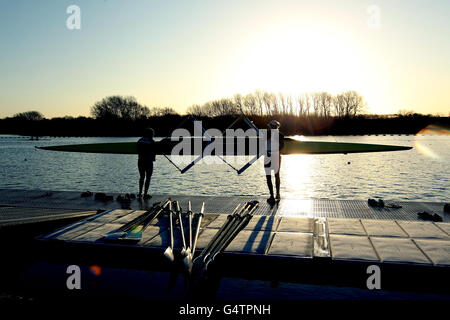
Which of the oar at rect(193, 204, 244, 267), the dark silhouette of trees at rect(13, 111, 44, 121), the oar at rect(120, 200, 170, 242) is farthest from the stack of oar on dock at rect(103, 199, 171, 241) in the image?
the dark silhouette of trees at rect(13, 111, 44, 121)

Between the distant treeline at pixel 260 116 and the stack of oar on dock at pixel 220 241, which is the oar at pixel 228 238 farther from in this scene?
the distant treeline at pixel 260 116

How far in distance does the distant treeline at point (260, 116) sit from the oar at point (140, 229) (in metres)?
79.4

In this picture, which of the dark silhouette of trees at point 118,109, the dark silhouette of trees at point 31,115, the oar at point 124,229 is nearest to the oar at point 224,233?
the oar at point 124,229

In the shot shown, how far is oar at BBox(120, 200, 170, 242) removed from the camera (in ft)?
15.6

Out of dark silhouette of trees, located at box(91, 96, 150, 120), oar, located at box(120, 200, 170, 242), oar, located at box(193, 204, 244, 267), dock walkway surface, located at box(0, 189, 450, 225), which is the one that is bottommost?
dock walkway surface, located at box(0, 189, 450, 225)

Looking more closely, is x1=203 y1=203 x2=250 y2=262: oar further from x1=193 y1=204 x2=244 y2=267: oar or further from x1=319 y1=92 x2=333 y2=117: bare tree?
x1=319 y1=92 x2=333 y2=117: bare tree

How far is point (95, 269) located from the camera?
4.94 meters

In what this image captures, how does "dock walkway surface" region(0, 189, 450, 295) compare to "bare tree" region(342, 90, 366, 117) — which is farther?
"bare tree" region(342, 90, 366, 117)

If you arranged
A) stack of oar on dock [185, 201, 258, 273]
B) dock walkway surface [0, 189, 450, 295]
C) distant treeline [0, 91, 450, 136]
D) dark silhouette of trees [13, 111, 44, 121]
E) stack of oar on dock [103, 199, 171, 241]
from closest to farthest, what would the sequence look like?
dock walkway surface [0, 189, 450, 295] → stack of oar on dock [185, 201, 258, 273] → stack of oar on dock [103, 199, 171, 241] → distant treeline [0, 91, 450, 136] → dark silhouette of trees [13, 111, 44, 121]

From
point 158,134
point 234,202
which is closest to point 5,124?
point 158,134

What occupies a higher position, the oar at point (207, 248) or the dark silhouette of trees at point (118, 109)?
the dark silhouette of trees at point (118, 109)

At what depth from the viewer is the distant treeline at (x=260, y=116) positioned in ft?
319

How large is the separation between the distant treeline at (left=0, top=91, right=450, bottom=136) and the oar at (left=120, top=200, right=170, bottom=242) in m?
79.4
